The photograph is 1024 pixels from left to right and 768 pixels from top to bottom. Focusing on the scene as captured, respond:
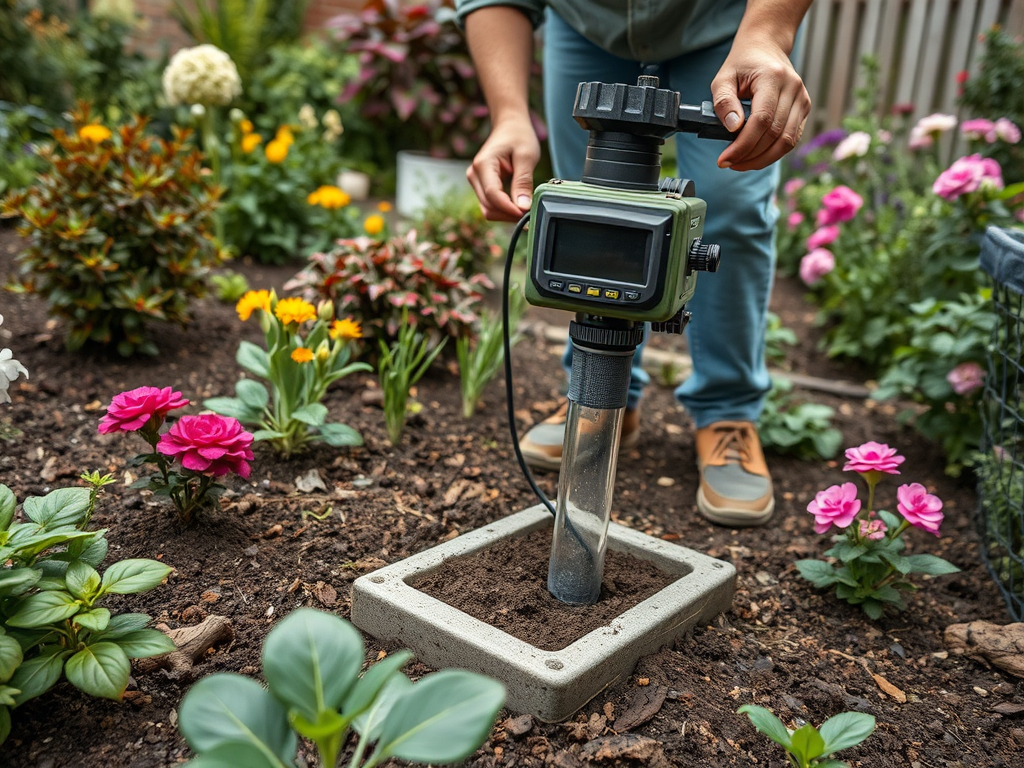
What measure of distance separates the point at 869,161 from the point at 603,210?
10.8 ft

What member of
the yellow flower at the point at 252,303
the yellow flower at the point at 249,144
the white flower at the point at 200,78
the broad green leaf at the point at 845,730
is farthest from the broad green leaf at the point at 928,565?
the white flower at the point at 200,78

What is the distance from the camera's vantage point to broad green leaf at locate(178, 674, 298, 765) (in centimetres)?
81

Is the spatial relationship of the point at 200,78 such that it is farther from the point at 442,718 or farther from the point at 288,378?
the point at 442,718

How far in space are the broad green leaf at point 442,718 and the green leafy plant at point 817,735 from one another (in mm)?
431

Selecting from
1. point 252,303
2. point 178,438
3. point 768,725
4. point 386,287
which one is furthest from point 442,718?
point 386,287

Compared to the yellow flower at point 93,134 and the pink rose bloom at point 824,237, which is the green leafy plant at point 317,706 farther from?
the pink rose bloom at point 824,237

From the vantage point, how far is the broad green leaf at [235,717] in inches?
31.8

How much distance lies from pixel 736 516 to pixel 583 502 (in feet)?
2.57

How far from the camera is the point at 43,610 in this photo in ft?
3.57

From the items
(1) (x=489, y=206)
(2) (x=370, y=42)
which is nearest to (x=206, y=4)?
(2) (x=370, y=42)

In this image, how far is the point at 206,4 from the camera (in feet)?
20.7

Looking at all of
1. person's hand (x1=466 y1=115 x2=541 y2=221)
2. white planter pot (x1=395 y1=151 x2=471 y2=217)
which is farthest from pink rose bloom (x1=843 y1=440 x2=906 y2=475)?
white planter pot (x1=395 y1=151 x2=471 y2=217)

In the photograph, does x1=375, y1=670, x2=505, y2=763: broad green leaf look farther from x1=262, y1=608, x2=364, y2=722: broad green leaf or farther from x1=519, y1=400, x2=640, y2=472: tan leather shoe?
x1=519, y1=400, x2=640, y2=472: tan leather shoe

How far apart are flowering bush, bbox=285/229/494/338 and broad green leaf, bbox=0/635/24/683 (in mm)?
1498
